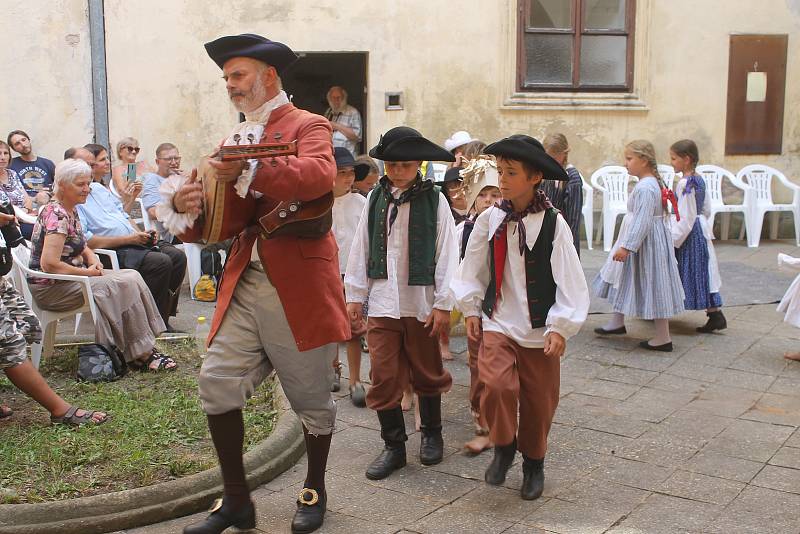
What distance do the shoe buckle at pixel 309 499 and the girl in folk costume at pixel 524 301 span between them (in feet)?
2.69

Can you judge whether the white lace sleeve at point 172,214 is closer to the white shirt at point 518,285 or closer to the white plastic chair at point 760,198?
the white shirt at point 518,285

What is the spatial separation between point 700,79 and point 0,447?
34.1 ft

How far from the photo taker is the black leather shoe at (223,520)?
374 cm

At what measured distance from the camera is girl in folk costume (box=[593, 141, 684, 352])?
22.5 ft

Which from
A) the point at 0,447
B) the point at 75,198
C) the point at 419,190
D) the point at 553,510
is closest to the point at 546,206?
the point at 419,190

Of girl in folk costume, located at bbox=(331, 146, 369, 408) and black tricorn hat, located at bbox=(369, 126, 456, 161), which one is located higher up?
black tricorn hat, located at bbox=(369, 126, 456, 161)

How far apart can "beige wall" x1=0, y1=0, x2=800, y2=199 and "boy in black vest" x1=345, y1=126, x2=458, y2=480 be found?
288 inches

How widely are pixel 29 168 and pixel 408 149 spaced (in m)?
6.54

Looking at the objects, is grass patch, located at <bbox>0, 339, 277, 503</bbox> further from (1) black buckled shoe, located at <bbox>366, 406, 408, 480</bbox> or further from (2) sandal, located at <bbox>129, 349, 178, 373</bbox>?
(1) black buckled shoe, located at <bbox>366, 406, 408, 480</bbox>

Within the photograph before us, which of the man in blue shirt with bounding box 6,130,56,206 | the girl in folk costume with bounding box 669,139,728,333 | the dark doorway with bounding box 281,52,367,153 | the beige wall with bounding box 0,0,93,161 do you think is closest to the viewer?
the girl in folk costume with bounding box 669,139,728,333

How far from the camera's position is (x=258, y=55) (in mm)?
3582

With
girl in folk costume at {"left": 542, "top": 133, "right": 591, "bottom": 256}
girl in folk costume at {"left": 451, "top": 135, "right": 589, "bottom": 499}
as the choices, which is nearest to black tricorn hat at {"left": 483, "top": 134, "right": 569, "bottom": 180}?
girl in folk costume at {"left": 451, "top": 135, "right": 589, "bottom": 499}

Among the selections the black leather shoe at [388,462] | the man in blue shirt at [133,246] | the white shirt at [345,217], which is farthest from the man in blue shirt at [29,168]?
the black leather shoe at [388,462]

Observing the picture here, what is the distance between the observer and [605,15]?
40.2ft
